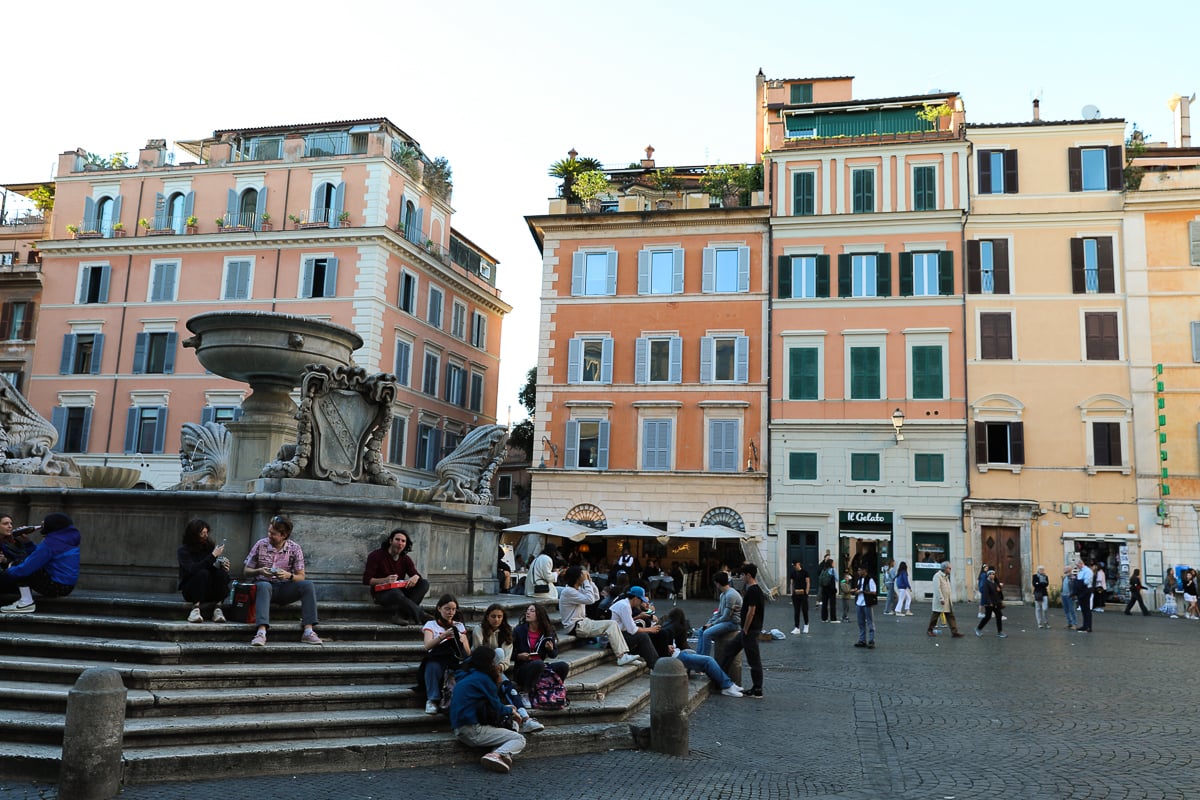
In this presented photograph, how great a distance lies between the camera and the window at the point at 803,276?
1444 inches

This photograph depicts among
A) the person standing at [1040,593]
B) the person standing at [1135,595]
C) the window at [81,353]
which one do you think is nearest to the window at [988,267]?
the person standing at [1135,595]

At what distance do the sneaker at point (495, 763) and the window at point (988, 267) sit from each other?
104 feet

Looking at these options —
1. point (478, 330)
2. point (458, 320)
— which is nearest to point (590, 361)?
point (458, 320)

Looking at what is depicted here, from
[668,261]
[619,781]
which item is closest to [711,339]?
[668,261]

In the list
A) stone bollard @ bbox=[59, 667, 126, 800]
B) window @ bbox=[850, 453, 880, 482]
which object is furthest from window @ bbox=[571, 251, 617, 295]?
stone bollard @ bbox=[59, 667, 126, 800]

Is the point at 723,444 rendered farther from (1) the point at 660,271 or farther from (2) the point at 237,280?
(2) the point at 237,280

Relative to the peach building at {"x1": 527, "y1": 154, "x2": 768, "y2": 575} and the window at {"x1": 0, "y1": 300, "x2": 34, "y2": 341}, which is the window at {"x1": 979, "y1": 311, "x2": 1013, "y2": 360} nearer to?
the peach building at {"x1": 527, "y1": 154, "x2": 768, "y2": 575}

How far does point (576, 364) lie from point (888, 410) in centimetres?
1084

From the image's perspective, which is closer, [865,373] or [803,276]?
[865,373]

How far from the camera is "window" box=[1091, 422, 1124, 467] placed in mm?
33812

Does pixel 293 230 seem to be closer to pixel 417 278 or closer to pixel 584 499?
pixel 417 278

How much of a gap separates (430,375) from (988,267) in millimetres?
21779

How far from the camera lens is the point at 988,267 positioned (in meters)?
35.7

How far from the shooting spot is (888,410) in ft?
115
